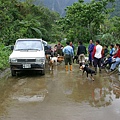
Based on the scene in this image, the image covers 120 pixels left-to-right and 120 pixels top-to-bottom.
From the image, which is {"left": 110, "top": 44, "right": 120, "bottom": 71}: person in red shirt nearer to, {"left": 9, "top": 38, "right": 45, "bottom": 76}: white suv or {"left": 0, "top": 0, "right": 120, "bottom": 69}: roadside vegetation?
{"left": 9, "top": 38, "right": 45, "bottom": 76}: white suv

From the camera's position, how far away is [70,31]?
27891 millimetres

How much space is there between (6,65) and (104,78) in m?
6.05

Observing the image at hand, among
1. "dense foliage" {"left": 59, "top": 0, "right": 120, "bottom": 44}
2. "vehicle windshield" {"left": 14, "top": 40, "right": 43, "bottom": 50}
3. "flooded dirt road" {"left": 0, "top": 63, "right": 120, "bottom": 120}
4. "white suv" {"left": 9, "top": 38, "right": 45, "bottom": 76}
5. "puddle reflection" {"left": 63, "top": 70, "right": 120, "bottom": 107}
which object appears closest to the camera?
"flooded dirt road" {"left": 0, "top": 63, "right": 120, "bottom": 120}

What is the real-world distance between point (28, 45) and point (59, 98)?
5757mm

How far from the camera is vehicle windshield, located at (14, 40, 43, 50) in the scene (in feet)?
42.0

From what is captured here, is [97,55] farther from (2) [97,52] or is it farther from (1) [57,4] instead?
(1) [57,4]

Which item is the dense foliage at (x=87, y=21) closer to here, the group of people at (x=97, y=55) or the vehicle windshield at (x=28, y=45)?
the group of people at (x=97, y=55)

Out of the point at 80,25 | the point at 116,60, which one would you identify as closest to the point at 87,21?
the point at 80,25

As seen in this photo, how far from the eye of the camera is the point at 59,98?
786cm

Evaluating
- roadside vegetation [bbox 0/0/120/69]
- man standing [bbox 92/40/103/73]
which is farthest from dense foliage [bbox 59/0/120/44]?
man standing [bbox 92/40/103/73]

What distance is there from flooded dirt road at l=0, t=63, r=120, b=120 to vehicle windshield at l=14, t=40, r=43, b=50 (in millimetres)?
1779

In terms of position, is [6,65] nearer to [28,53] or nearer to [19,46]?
[19,46]

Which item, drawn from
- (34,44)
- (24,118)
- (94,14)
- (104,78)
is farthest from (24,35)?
(24,118)

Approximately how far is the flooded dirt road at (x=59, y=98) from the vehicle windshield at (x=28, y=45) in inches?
70.0
